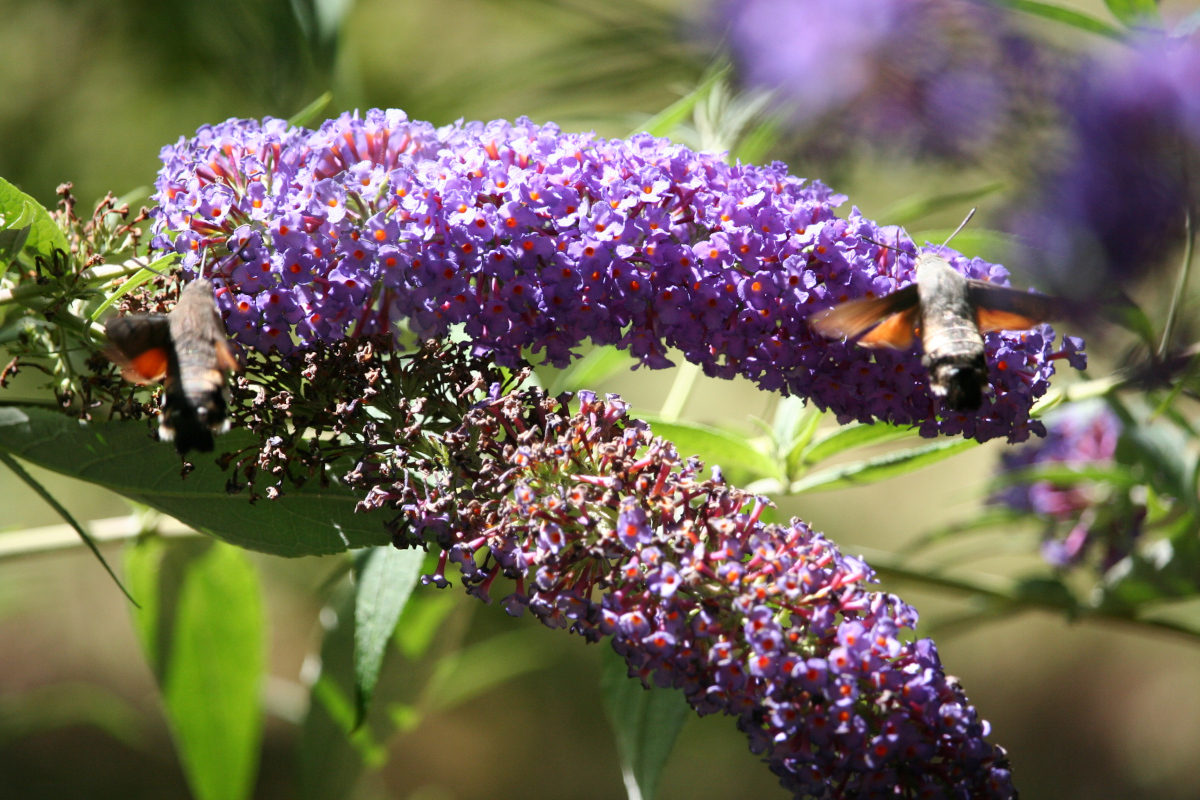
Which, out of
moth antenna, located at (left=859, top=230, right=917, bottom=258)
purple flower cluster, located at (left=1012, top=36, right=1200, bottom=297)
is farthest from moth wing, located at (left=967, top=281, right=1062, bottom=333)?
purple flower cluster, located at (left=1012, top=36, right=1200, bottom=297)

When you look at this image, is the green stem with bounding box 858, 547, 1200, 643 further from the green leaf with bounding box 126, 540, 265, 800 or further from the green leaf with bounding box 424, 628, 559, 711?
the green leaf with bounding box 126, 540, 265, 800

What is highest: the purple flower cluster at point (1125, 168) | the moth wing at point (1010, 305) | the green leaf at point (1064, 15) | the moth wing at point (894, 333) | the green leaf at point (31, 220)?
the purple flower cluster at point (1125, 168)

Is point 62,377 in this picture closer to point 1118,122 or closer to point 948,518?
point 1118,122

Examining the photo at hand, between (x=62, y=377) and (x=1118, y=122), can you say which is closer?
(x=62, y=377)

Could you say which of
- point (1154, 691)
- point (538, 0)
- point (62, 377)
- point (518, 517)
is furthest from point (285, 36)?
point (1154, 691)

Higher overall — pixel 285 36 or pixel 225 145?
pixel 285 36

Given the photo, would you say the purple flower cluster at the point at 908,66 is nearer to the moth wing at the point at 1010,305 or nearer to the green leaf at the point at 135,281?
the moth wing at the point at 1010,305

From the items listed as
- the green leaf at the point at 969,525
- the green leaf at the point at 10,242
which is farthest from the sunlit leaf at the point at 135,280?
the green leaf at the point at 969,525
